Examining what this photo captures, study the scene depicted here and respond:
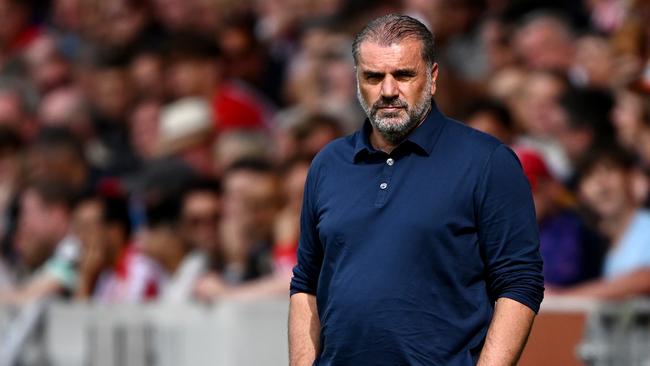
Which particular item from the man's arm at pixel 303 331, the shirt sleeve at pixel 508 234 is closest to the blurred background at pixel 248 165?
the man's arm at pixel 303 331

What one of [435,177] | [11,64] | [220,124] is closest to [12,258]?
[220,124]

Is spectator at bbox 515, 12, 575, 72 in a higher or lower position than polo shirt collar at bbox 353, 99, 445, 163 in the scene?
higher

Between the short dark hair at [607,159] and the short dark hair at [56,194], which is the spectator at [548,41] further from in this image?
the short dark hair at [56,194]

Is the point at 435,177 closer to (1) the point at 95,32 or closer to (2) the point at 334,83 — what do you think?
(2) the point at 334,83

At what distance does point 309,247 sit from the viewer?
4.76 meters

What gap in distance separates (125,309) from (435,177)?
5.28 metres

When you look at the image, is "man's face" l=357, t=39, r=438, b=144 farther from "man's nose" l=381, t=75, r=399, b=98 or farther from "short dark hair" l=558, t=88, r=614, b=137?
"short dark hair" l=558, t=88, r=614, b=137

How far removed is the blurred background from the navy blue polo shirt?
2.68m

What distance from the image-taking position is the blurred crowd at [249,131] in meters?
8.00

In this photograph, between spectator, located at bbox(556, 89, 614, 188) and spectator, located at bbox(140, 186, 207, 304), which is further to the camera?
spectator, located at bbox(140, 186, 207, 304)

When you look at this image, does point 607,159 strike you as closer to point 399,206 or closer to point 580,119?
point 580,119

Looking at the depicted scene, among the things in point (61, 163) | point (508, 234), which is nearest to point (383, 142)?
point (508, 234)

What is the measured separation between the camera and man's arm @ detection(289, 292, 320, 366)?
4.75 m

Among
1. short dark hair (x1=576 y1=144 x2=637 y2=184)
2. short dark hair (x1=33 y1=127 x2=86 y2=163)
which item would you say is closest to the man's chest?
short dark hair (x1=576 y1=144 x2=637 y2=184)
